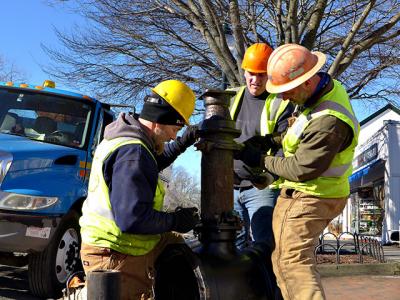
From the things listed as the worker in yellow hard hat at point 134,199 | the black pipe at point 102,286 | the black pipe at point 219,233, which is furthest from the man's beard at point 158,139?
the black pipe at point 102,286

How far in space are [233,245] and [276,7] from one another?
283 inches

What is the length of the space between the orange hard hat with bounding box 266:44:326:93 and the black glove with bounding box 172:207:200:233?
862mm

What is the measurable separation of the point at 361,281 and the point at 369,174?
16.1 metres

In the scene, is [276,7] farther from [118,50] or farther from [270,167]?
[270,167]

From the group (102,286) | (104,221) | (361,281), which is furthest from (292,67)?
(361,281)

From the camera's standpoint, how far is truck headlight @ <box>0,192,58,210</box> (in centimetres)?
521

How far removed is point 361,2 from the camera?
1023 centimetres

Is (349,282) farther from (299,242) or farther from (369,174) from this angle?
(369,174)

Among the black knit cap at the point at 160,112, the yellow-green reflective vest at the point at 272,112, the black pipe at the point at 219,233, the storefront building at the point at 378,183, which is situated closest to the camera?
the black knit cap at the point at 160,112

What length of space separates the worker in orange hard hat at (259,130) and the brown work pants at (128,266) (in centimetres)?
80

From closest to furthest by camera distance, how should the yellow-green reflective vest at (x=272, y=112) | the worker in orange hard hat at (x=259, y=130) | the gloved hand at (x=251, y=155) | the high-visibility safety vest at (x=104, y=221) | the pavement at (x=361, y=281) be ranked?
the high-visibility safety vest at (x=104, y=221), the gloved hand at (x=251, y=155), the worker in orange hard hat at (x=259, y=130), the yellow-green reflective vest at (x=272, y=112), the pavement at (x=361, y=281)

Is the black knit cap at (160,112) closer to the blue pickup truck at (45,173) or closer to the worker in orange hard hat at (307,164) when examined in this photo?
the worker in orange hard hat at (307,164)

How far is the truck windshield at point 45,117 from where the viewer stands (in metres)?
6.44

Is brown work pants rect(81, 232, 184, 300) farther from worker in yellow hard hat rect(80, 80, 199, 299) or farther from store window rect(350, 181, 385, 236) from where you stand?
store window rect(350, 181, 385, 236)
